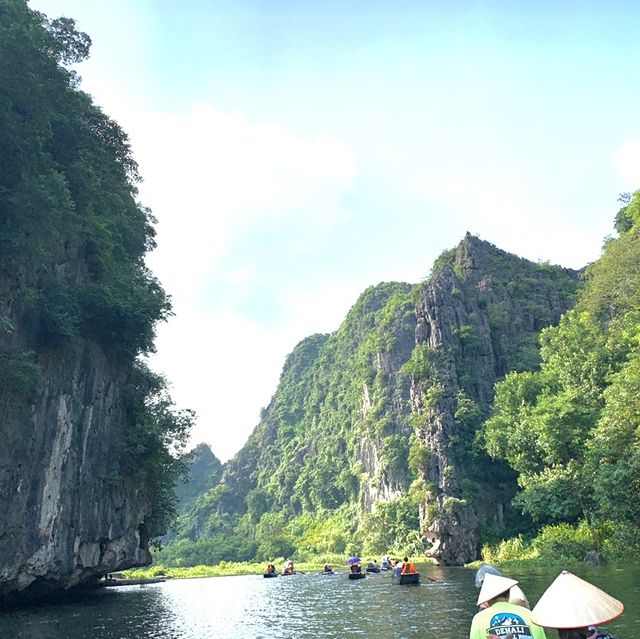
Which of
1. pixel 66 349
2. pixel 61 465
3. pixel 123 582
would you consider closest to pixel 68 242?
pixel 66 349

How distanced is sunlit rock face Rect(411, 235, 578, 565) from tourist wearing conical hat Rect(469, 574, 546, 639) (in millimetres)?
43609

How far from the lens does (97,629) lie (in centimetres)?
1747

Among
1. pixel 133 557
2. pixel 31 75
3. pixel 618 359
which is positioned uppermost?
pixel 31 75

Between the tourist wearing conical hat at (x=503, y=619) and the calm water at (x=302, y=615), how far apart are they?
9254mm

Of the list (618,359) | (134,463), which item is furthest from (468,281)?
(134,463)

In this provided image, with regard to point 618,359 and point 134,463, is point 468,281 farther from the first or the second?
point 134,463

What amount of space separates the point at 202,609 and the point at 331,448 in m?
87.5

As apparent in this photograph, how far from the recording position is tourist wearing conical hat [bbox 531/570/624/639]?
13.5ft

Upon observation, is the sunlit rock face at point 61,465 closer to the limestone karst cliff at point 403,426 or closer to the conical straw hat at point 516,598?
the conical straw hat at point 516,598

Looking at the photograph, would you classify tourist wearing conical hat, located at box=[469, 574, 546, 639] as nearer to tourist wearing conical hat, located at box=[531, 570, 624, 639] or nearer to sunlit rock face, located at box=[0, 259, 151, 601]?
tourist wearing conical hat, located at box=[531, 570, 624, 639]

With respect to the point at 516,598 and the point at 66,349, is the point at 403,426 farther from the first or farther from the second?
the point at 516,598

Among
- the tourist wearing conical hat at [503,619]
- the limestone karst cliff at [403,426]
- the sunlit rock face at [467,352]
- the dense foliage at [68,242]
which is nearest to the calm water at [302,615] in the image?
the dense foliage at [68,242]

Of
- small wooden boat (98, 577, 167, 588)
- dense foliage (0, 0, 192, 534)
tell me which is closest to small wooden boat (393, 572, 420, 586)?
dense foliage (0, 0, 192, 534)

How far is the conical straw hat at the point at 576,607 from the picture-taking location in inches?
162
